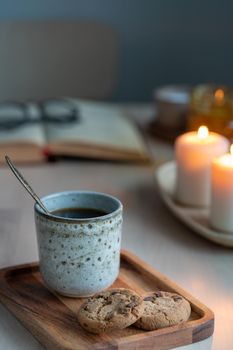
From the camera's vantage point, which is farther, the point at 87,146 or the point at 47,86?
the point at 47,86

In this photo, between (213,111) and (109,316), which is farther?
(213,111)

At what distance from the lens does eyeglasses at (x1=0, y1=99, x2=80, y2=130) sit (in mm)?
1502

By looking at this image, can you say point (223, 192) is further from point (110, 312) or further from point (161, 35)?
point (161, 35)

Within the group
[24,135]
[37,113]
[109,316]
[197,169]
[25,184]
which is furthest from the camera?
[37,113]

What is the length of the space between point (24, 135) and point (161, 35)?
1.23 m

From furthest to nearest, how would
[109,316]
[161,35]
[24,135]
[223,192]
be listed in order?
[161,35] < [24,135] < [223,192] < [109,316]

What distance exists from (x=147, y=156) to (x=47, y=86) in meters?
0.76

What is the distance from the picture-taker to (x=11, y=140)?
139 cm

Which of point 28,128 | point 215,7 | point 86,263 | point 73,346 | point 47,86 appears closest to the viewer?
point 73,346

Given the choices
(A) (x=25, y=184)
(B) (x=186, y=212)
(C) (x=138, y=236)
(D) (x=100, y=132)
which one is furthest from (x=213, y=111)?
(A) (x=25, y=184)

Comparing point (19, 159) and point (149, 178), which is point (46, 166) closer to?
point (19, 159)

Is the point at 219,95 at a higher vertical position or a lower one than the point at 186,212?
higher

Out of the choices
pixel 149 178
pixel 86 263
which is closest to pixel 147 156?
pixel 149 178

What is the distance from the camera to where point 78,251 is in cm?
81
